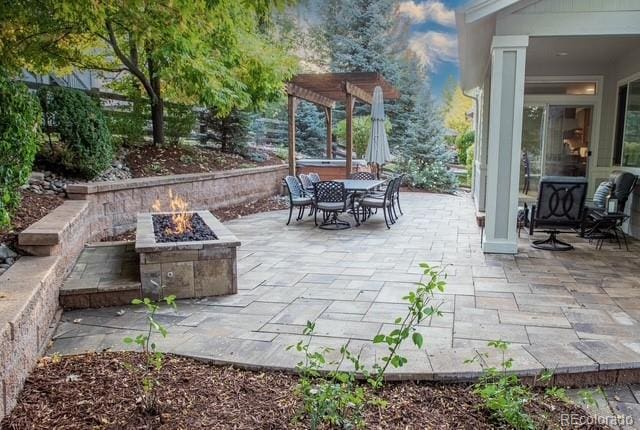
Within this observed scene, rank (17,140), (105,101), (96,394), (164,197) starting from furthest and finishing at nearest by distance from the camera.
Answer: (105,101)
(164,197)
(17,140)
(96,394)

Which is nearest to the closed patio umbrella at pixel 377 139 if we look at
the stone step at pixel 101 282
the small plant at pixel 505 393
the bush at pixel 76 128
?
the bush at pixel 76 128

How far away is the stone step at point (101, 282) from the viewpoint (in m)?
3.51

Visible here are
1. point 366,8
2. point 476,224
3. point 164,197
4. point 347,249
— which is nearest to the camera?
point 347,249

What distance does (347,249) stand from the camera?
225 inches

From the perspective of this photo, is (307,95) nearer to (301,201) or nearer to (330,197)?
(301,201)

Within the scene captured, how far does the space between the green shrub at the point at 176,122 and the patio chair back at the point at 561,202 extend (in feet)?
21.6

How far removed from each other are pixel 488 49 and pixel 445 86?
78.3 ft

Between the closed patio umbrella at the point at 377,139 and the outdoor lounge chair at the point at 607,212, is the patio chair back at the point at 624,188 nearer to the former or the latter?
the outdoor lounge chair at the point at 607,212

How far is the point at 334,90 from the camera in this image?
10.7m

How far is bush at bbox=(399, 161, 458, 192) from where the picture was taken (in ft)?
44.5

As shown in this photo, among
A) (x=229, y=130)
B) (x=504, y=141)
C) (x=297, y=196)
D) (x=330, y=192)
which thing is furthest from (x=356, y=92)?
(x=504, y=141)

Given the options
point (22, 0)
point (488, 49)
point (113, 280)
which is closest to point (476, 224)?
point (488, 49)

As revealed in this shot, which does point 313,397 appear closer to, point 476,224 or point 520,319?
point 520,319

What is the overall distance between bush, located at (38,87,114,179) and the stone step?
5.30 ft
